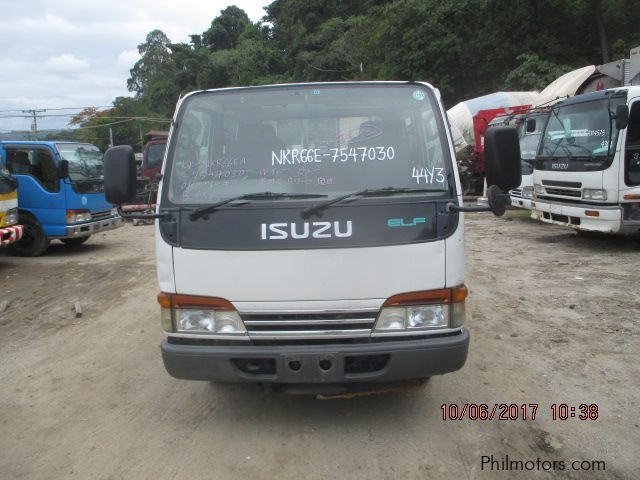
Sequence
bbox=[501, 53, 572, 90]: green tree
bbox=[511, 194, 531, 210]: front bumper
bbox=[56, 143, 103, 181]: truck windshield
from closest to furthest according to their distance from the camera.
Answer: bbox=[56, 143, 103, 181]: truck windshield, bbox=[511, 194, 531, 210]: front bumper, bbox=[501, 53, 572, 90]: green tree

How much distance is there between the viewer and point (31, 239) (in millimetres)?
9766

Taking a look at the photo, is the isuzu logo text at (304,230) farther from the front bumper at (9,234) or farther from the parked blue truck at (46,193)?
the parked blue truck at (46,193)

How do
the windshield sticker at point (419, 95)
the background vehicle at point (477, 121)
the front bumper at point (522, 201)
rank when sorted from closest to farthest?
the windshield sticker at point (419, 95) < the front bumper at point (522, 201) < the background vehicle at point (477, 121)

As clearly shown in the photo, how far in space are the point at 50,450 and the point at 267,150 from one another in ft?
7.50

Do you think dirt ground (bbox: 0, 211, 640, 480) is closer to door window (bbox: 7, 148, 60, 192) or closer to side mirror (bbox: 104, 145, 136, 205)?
side mirror (bbox: 104, 145, 136, 205)

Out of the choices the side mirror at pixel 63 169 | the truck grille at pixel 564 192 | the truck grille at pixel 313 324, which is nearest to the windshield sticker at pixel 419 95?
the truck grille at pixel 313 324

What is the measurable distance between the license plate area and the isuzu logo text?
669 mm

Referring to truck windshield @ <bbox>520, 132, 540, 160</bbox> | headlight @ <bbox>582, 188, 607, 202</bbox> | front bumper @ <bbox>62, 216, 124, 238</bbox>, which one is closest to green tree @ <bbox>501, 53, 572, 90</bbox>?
truck windshield @ <bbox>520, 132, 540, 160</bbox>

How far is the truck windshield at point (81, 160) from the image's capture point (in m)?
9.82

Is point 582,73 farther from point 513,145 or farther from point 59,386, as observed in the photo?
point 59,386

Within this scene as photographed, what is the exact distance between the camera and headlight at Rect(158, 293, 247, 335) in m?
3.04

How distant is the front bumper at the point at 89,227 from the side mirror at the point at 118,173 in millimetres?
7126

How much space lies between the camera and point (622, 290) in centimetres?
612

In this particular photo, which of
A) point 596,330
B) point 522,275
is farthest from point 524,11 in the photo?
point 596,330
